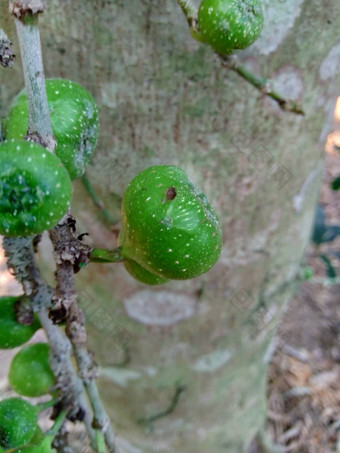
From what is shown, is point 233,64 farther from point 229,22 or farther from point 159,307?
point 159,307

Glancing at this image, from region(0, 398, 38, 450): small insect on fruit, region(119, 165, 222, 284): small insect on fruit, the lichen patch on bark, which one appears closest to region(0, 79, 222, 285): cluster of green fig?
region(119, 165, 222, 284): small insect on fruit

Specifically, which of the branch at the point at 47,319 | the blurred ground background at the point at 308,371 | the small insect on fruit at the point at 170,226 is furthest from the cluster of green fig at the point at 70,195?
the blurred ground background at the point at 308,371

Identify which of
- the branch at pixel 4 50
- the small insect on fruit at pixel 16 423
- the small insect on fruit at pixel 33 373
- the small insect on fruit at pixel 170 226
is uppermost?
the branch at pixel 4 50

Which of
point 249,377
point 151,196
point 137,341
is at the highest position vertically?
point 151,196

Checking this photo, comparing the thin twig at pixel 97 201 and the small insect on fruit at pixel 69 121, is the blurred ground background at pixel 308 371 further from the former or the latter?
the small insect on fruit at pixel 69 121

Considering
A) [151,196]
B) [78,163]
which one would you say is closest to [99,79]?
[78,163]

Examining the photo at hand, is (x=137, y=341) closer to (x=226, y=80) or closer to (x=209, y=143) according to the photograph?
(x=209, y=143)
